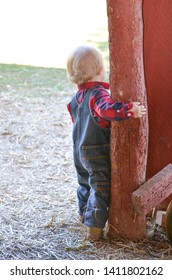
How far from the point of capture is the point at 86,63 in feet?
12.6

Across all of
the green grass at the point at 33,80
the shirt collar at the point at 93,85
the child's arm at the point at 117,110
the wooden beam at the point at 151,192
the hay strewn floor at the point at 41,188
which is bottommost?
the hay strewn floor at the point at 41,188

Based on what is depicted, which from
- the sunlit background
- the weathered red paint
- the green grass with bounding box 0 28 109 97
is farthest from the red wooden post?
the sunlit background

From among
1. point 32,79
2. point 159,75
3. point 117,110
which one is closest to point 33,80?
point 32,79

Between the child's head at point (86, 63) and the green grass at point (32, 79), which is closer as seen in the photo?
the child's head at point (86, 63)

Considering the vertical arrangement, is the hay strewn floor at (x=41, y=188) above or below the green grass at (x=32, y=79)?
below

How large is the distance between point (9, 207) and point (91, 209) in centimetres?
96

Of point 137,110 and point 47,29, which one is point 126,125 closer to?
point 137,110

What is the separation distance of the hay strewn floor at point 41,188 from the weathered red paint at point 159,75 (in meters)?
0.57

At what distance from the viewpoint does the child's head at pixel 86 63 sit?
3.83 meters

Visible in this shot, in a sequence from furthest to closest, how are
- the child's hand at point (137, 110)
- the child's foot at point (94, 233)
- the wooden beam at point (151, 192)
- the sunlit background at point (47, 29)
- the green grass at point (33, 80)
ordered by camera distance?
the sunlit background at point (47, 29) < the green grass at point (33, 80) < the child's foot at point (94, 233) < the wooden beam at point (151, 192) < the child's hand at point (137, 110)

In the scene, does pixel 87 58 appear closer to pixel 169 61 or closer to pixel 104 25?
pixel 169 61

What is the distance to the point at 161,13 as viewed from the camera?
3980 millimetres

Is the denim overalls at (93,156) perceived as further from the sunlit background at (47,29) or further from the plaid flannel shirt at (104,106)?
the sunlit background at (47,29)

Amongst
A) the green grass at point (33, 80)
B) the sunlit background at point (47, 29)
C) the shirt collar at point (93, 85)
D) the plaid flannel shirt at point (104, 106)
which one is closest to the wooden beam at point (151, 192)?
the plaid flannel shirt at point (104, 106)
